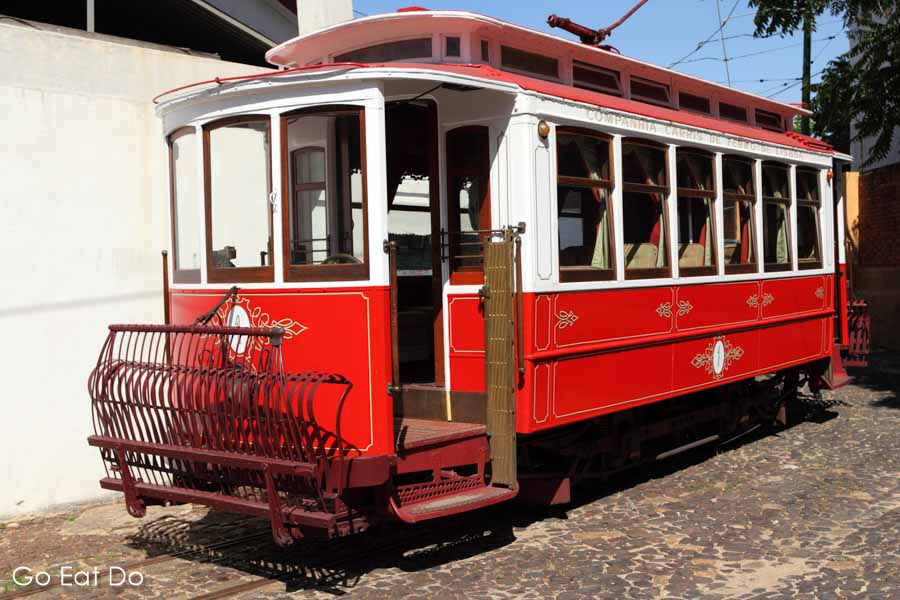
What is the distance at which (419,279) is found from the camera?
796cm

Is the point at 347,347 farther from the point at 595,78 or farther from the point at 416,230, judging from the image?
the point at 595,78

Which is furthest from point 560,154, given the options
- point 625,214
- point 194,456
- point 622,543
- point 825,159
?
point 825,159

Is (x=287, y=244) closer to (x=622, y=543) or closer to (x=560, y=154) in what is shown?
(x=560, y=154)

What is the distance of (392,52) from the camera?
6.96 metres

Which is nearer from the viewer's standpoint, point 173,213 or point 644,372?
point 173,213

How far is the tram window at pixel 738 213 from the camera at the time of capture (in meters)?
8.80

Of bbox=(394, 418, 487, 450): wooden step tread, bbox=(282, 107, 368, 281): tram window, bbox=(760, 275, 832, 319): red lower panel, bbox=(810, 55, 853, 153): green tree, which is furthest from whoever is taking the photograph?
bbox=(810, 55, 853, 153): green tree

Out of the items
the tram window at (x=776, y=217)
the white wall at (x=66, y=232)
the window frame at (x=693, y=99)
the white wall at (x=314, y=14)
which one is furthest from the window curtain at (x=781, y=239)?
the white wall at (x=66, y=232)

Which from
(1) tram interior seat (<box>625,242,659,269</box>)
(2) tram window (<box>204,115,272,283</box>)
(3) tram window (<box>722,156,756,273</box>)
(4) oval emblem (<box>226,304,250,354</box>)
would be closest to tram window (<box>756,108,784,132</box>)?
(3) tram window (<box>722,156,756,273</box>)

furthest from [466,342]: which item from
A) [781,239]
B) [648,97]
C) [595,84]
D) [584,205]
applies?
[781,239]

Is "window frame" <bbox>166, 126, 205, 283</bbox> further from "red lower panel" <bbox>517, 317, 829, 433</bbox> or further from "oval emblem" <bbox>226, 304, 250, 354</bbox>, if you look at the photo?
"red lower panel" <bbox>517, 317, 829, 433</bbox>

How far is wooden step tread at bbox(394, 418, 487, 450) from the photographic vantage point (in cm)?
596

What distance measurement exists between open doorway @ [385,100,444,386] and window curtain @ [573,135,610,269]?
3.54 ft

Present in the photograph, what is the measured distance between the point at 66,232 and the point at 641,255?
4.38 meters
